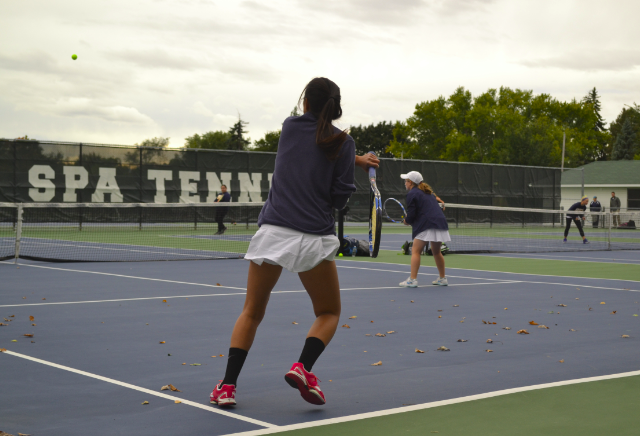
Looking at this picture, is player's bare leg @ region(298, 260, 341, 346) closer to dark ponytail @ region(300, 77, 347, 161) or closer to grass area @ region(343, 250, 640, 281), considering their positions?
dark ponytail @ region(300, 77, 347, 161)

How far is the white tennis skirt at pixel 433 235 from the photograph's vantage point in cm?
1081

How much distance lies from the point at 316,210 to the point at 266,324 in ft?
10.9

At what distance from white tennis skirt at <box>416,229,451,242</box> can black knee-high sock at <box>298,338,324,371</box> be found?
22.4 feet

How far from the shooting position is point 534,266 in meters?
14.9

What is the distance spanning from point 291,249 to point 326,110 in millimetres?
741

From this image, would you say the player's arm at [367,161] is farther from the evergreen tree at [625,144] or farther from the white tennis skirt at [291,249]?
the evergreen tree at [625,144]

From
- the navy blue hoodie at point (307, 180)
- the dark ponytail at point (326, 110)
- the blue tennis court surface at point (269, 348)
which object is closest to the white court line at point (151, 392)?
the blue tennis court surface at point (269, 348)

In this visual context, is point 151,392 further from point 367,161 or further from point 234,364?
point 367,161

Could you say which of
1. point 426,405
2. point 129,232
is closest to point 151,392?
point 426,405

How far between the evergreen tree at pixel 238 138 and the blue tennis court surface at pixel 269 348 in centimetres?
9151

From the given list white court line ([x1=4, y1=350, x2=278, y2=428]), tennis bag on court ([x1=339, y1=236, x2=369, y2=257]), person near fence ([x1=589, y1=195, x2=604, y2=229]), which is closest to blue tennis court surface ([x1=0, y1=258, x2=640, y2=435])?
white court line ([x1=4, y1=350, x2=278, y2=428])

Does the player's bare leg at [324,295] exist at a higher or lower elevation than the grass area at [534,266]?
higher

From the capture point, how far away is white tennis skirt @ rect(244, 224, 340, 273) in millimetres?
3982

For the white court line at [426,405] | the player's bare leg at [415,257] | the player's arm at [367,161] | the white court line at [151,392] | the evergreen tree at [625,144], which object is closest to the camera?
the white court line at [426,405]
